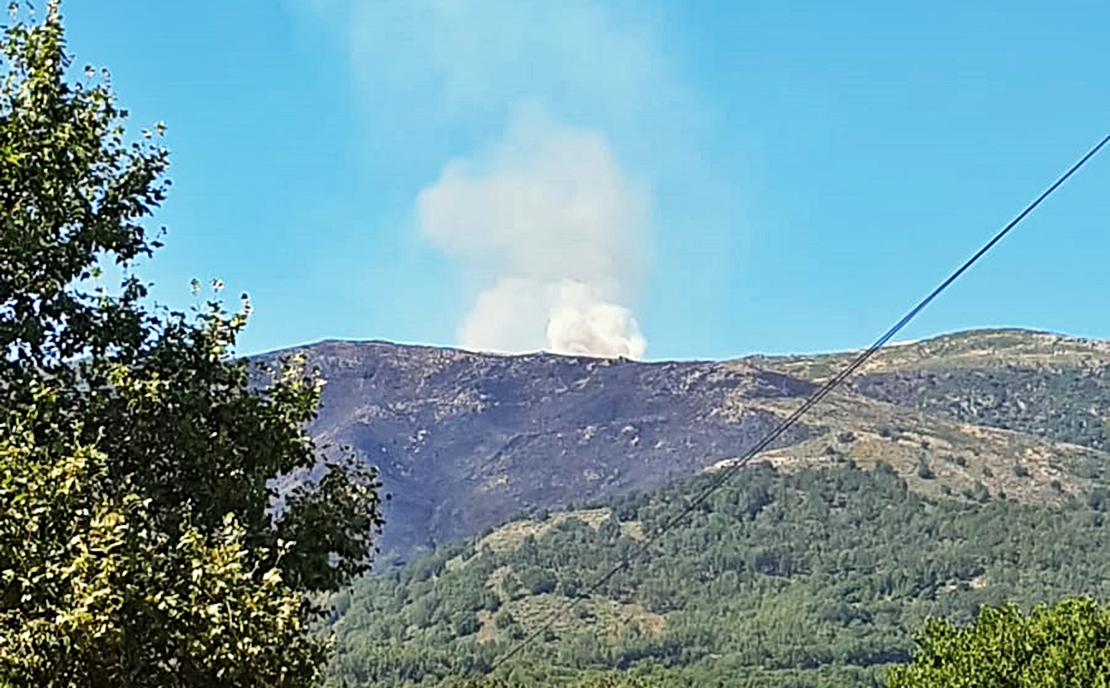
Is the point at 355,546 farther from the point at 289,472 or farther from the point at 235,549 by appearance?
the point at 235,549

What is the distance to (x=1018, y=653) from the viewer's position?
44.7m

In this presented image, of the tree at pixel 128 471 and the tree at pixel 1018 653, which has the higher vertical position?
the tree at pixel 1018 653

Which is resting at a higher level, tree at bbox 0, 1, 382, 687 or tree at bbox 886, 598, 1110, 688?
tree at bbox 886, 598, 1110, 688

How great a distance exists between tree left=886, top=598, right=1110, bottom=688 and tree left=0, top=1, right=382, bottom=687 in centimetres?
3316

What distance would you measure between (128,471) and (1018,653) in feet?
121

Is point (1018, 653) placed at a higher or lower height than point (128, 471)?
higher

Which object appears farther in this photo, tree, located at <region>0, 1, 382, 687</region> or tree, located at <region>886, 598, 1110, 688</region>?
tree, located at <region>886, 598, 1110, 688</region>

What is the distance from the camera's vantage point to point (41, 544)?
10961 mm

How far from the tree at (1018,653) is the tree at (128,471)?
1306 inches

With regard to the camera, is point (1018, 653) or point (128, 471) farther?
point (1018, 653)

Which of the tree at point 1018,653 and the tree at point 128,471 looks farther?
the tree at point 1018,653

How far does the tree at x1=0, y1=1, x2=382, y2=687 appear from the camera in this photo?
35.7 feet

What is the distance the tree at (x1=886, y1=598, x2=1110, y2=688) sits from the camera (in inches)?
1710

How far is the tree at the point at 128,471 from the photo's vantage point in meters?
10.9
